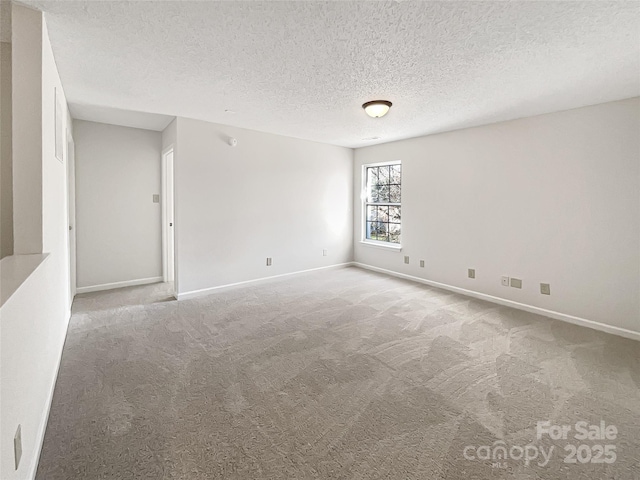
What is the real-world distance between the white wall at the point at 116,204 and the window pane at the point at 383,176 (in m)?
3.86

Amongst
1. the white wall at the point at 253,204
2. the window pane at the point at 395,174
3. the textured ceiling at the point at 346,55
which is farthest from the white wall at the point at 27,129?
the window pane at the point at 395,174

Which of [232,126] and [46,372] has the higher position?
[232,126]

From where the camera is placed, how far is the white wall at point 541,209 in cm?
321

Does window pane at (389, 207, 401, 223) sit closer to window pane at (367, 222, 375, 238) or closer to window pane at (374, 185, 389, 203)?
window pane at (374, 185, 389, 203)

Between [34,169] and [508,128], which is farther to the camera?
[508,128]

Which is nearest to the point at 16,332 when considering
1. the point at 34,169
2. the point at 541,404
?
the point at 34,169

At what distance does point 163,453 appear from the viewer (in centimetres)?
168

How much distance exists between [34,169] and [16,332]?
1189 mm

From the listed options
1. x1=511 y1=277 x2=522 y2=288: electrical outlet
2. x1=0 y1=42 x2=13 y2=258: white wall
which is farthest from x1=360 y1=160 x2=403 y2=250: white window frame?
x1=0 y1=42 x2=13 y2=258: white wall

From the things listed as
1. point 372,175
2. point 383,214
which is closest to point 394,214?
point 383,214

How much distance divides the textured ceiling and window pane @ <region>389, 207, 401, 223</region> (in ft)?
7.19

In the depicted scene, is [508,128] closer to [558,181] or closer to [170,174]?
[558,181]

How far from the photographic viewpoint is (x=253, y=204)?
496 cm

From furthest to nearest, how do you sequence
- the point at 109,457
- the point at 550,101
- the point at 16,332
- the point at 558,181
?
the point at 558,181 → the point at 550,101 → the point at 109,457 → the point at 16,332
